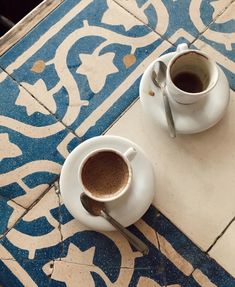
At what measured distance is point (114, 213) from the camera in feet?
2.84

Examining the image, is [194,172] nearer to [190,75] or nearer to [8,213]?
[190,75]

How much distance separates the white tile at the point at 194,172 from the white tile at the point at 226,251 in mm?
15

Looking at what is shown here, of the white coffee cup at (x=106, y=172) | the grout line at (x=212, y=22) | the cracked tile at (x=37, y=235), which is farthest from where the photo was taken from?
the grout line at (x=212, y=22)

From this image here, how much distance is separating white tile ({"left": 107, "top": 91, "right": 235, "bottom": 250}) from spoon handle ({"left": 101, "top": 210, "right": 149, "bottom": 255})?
10cm

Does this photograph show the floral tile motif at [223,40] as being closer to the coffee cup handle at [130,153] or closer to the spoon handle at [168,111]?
the spoon handle at [168,111]

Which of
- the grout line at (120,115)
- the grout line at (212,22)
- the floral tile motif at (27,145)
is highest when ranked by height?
the floral tile motif at (27,145)

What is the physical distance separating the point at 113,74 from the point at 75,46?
120 millimetres

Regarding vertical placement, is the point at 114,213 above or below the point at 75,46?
below

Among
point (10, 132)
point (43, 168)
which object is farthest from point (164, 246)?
point (10, 132)

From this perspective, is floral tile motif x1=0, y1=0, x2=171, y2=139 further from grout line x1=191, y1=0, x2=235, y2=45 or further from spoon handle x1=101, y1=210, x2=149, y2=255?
spoon handle x1=101, y1=210, x2=149, y2=255

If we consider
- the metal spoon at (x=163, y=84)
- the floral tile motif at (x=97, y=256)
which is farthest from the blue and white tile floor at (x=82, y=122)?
the metal spoon at (x=163, y=84)

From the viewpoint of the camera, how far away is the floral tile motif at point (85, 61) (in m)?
1.03

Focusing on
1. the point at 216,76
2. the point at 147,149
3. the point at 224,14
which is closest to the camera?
the point at 216,76

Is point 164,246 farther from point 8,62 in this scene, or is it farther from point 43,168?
point 8,62
